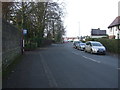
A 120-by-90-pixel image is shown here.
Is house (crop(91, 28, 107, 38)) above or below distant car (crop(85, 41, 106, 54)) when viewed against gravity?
above

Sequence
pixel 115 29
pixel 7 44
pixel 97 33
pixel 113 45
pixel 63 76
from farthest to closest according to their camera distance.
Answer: pixel 97 33 < pixel 115 29 < pixel 113 45 < pixel 7 44 < pixel 63 76

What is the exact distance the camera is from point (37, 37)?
176 ft

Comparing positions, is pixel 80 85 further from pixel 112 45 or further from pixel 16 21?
pixel 16 21

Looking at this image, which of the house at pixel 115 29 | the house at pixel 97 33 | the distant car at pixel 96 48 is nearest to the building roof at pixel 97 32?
the house at pixel 97 33

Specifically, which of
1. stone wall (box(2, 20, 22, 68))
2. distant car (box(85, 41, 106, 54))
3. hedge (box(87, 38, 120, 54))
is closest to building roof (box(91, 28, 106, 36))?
hedge (box(87, 38, 120, 54))

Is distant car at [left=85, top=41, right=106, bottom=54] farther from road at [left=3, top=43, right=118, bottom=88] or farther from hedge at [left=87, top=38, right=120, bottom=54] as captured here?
road at [left=3, top=43, right=118, bottom=88]

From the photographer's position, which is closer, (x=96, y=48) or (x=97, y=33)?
(x=96, y=48)

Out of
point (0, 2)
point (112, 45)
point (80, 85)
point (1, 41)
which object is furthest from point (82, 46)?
point (80, 85)

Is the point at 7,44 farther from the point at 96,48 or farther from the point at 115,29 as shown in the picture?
the point at 115,29

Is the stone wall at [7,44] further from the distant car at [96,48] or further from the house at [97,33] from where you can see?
the house at [97,33]

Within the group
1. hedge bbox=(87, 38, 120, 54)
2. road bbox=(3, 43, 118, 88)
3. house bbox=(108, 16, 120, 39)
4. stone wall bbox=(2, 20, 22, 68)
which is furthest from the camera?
house bbox=(108, 16, 120, 39)

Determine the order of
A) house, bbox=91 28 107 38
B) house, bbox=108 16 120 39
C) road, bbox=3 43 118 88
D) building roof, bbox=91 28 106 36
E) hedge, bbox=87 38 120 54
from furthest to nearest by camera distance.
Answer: building roof, bbox=91 28 106 36 → house, bbox=91 28 107 38 → house, bbox=108 16 120 39 → hedge, bbox=87 38 120 54 → road, bbox=3 43 118 88

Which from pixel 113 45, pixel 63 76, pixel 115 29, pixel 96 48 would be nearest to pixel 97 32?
pixel 115 29

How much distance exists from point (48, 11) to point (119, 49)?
25527mm
